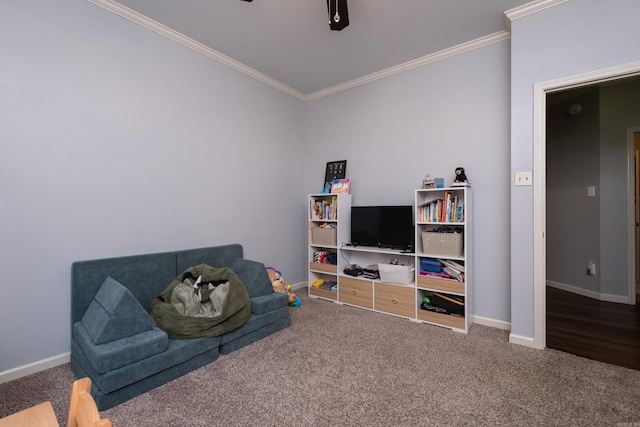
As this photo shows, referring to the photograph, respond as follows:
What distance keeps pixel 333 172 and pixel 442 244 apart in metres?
1.78

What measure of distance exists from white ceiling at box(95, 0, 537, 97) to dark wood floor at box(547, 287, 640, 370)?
9.61 feet

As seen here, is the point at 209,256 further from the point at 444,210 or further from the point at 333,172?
the point at 444,210

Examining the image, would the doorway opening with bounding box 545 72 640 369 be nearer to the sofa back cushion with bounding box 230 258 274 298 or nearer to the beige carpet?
the beige carpet

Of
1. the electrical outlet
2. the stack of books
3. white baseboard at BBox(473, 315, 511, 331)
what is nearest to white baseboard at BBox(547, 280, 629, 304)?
the electrical outlet

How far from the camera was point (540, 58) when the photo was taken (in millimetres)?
2422

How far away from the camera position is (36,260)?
6.82ft

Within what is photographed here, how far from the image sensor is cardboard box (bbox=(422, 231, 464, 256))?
2816 mm

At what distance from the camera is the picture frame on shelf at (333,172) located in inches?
156

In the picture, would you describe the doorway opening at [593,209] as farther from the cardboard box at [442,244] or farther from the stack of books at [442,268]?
the cardboard box at [442,244]

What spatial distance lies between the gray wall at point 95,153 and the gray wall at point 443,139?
152 centimetres

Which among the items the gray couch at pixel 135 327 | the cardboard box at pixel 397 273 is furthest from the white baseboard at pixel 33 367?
the cardboard box at pixel 397 273

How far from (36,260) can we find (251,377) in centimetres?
176

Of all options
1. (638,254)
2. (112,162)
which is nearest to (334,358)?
(112,162)

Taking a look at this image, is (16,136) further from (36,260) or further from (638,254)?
(638,254)
